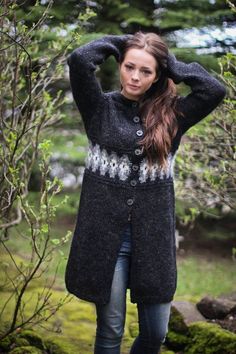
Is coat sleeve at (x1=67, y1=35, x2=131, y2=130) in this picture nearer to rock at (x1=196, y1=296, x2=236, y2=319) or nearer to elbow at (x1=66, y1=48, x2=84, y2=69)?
elbow at (x1=66, y1=48, x2=84, y2=69)

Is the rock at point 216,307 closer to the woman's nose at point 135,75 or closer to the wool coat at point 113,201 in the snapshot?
the wool coat at point 113,201

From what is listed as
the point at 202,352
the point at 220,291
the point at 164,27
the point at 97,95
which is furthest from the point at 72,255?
the point at 164,27

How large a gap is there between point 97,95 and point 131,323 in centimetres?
223

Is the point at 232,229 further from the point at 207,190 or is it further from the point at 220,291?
the point at 207,190

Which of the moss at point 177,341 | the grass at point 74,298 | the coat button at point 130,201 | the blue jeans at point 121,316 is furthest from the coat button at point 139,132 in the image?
the moss at point 177,341

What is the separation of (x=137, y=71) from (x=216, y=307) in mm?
2531

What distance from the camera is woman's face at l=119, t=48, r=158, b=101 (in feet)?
7.27

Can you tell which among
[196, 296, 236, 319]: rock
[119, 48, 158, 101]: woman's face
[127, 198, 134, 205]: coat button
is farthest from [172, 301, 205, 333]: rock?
[119, 48, 158, 101]: woman's face

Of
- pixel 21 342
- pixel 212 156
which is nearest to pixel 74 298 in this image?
pixel 21 342

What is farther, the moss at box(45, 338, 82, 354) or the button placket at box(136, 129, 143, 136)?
the moss at box(45, 338, 82, 354)

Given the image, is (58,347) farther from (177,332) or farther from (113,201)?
(113,201)

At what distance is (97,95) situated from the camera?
87.3 inches

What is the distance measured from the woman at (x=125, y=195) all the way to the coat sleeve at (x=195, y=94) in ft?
0.13

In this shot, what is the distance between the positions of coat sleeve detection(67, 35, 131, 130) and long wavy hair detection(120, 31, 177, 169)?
0.10 m
